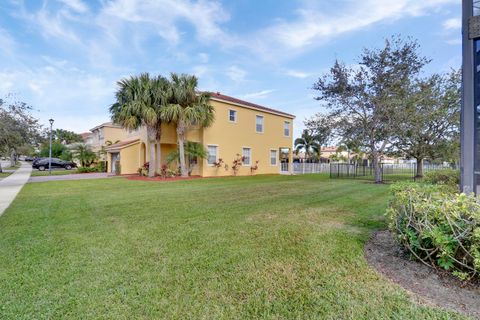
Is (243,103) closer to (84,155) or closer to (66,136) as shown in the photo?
(84,155)

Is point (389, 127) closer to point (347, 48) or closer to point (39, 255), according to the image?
point (347, 48)

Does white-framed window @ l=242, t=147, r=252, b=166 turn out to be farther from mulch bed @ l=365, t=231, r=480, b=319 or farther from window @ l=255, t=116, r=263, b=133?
mulch bed @ l=365, t=231, r=480, b=319

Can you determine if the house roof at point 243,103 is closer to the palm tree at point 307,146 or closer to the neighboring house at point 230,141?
the neighboring house at point 230,141

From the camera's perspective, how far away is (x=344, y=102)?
15281mm

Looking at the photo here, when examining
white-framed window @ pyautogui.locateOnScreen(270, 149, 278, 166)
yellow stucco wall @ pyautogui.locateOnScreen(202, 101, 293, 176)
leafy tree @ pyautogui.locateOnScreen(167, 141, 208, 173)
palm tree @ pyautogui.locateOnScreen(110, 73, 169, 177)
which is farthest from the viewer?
white-framed window @ pyautogui.locateOnScreen(270, 149, 278, 166)

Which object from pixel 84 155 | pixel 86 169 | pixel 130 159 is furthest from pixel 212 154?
pixel 84 155

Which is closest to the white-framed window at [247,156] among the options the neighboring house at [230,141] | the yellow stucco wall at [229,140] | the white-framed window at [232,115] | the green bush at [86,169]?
the neighboring house at [230,141]

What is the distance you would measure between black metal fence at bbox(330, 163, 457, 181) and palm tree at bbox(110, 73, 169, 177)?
533 inches

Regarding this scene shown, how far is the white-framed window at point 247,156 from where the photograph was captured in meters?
21.7

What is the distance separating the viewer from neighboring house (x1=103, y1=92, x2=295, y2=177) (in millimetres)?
19344

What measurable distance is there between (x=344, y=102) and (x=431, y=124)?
6463mm

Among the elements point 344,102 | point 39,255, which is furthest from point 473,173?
point 344,102

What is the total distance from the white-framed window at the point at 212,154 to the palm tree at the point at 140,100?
14.1 ft

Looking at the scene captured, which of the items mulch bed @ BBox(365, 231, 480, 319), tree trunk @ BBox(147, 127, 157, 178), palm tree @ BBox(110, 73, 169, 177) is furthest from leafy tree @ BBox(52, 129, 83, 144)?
mulch bed @ BBox(365, 231, 480, 319)
